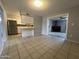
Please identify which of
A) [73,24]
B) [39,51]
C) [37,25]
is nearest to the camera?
[39,51]

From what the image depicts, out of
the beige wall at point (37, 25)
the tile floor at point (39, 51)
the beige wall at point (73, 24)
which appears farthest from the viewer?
the beige wall at point (37, 25)

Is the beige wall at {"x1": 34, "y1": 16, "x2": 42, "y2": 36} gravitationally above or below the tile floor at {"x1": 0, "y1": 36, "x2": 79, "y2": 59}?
above

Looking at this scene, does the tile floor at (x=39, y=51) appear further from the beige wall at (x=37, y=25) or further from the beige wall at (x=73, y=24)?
the beige wall at (x=37, y=25)

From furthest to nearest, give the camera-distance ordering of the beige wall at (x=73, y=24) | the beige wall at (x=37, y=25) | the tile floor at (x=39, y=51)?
the beige wall at (x=37, y=25) → the beige wall at (x=73, y=24) → the tile floor at (x=39, y=51)

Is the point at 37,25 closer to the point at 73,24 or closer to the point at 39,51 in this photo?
the point at 73,24

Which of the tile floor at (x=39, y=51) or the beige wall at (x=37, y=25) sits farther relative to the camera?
the beige wall at (x=37, y=25)

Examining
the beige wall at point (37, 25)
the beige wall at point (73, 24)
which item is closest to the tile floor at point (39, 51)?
the beige wall at point (73, 24)

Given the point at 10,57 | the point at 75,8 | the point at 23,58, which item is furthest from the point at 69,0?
the point at 10,57

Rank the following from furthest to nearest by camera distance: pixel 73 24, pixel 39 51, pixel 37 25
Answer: pixel 37 25 < pixel 73 24 < pixel 39 51

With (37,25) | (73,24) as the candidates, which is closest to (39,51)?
(73,24)

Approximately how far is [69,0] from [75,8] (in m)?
1.21

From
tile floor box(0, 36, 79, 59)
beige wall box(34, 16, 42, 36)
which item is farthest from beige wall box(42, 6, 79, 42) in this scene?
beige wall box(34, 16, 42, 36)

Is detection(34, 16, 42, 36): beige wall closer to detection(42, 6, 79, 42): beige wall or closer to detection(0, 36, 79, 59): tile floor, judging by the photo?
detection(42, 6, 79, 42): beige wall

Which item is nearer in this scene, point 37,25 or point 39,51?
point 39,51
